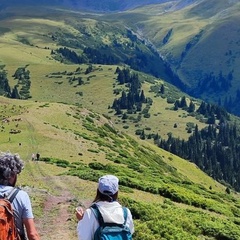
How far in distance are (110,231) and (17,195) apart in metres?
2.80

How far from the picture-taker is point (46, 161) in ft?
206

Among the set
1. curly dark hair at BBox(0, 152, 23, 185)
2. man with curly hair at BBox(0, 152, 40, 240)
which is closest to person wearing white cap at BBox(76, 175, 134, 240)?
man with curly hair at BBox(0, 152, 40, 240)

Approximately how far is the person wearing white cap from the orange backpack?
175cm

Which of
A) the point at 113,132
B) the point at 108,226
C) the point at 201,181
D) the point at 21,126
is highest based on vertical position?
the point at 108,226

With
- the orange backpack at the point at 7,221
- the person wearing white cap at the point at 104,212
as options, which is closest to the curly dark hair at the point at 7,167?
the orange backpack at the point at 7,221

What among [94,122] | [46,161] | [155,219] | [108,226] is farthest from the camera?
[94,122]


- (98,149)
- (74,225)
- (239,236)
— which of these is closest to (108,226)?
(74,225)

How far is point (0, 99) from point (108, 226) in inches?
5521

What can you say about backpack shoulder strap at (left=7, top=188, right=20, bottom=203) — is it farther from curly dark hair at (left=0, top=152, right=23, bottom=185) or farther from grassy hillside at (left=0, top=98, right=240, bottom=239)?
grassy hillside at (left=0, top=98, right=240, bottom=239)

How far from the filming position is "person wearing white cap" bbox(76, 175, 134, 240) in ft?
40.3

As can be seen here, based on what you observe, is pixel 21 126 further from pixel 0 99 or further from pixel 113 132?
pixel 0 99

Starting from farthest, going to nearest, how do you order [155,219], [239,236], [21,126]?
[21,126]
[239,236]
[155,219]

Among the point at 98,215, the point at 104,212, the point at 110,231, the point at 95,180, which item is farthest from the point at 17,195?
the point at 95,180

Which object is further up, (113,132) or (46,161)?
(46,161)
